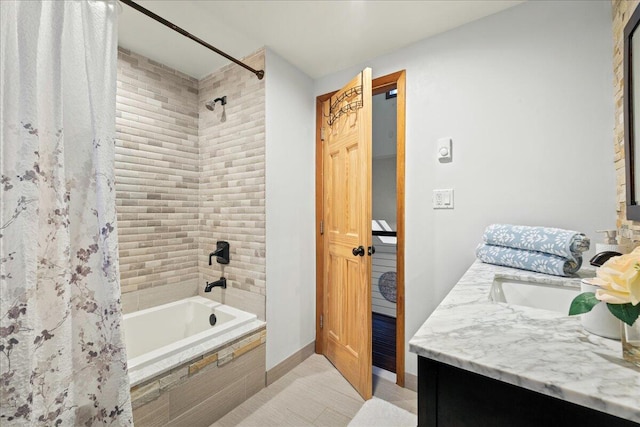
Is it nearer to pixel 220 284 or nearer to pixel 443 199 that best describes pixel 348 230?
pixel 443 199

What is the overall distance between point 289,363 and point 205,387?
2.40 feet

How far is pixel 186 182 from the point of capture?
2432mm

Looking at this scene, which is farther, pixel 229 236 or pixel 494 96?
pixel 229 236

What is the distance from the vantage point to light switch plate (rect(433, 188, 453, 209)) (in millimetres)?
1783

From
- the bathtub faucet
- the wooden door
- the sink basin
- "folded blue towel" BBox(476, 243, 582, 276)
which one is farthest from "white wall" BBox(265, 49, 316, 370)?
the sink basin

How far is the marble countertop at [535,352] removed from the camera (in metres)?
0.47

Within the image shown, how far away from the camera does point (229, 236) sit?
225 centimetres

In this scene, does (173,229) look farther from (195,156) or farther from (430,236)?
(430,236)

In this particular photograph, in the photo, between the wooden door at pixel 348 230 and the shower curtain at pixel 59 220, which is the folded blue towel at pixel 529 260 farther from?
the shower curtain at pixel 59 220

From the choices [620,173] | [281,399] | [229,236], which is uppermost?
[620,173]

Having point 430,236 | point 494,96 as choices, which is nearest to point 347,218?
point 430,236

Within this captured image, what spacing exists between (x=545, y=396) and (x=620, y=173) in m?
1.33

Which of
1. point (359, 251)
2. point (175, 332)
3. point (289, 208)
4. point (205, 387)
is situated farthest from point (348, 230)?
point (175, 332)

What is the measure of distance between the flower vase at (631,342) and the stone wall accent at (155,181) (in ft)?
8.39
